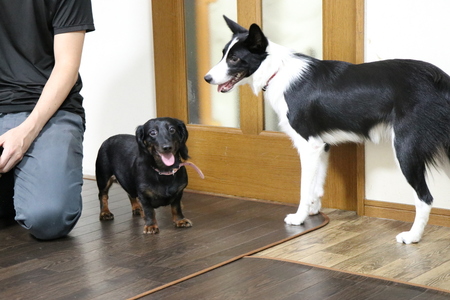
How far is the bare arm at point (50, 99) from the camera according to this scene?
2.64m

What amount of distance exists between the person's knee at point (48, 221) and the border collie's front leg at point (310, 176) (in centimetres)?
93

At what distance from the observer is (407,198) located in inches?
112

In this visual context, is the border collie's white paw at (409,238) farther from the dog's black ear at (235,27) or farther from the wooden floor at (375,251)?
the dog's black ear at (235,27)

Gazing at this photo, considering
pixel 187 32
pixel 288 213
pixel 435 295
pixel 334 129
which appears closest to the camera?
pixel 435 295

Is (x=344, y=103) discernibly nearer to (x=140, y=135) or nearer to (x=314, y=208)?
(x=314, y=208)

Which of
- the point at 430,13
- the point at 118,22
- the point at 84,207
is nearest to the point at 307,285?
the point at 430,13

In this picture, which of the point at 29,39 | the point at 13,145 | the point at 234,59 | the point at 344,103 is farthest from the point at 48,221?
the point at 344,103

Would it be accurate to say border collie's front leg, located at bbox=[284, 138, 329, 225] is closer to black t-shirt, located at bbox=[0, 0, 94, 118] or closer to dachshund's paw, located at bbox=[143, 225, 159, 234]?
dachshund's paw, located at bbox=[143, 225, 159, 234]

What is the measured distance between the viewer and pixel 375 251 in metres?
2.47

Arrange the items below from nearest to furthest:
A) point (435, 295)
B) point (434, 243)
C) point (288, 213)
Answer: point (435, 295) → point (434, 243) → point (288, 213)

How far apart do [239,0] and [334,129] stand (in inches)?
37.3

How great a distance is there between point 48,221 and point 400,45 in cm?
161

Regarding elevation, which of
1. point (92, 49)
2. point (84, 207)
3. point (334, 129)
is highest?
point (92, 49)

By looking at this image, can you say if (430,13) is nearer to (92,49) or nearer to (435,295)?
(435,295)
